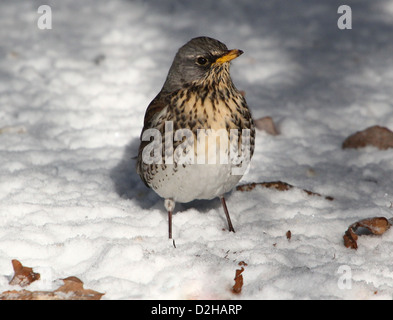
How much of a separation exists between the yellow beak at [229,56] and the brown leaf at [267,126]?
80.5 inches

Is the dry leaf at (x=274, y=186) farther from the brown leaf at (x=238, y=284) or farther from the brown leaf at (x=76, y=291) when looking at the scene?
the brown leaf at (x=76, y=291)

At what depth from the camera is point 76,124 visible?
5824 mm

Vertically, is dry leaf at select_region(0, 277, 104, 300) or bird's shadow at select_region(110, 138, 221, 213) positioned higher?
bird's shadow at select_region(110, 138, 221, 213)

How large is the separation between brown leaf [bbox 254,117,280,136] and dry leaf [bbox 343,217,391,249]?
6.38 ft

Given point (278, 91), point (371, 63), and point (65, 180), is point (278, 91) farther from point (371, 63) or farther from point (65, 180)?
point (65, 180)

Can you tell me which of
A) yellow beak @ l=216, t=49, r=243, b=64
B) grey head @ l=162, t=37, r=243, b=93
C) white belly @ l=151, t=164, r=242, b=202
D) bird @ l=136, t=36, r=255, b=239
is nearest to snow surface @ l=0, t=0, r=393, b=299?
white belly @ l=151, t=164, r=242, b=202

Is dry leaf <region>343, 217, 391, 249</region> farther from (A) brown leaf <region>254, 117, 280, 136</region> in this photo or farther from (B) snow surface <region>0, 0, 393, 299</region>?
(A) brown leaf <region>254, 117, 280, 136</region>

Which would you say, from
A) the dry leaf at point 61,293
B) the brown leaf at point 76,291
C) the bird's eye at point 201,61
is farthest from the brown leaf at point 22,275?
the bird's eye at point 201,61

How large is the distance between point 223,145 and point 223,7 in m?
4.86

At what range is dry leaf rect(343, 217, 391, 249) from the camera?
3857 mm

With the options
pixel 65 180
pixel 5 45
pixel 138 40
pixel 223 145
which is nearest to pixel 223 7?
pixel 138 40

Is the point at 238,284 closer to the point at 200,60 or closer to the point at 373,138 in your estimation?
the point at 200,60

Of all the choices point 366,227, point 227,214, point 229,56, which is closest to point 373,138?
point 366,227

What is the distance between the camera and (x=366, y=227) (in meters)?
3.91
